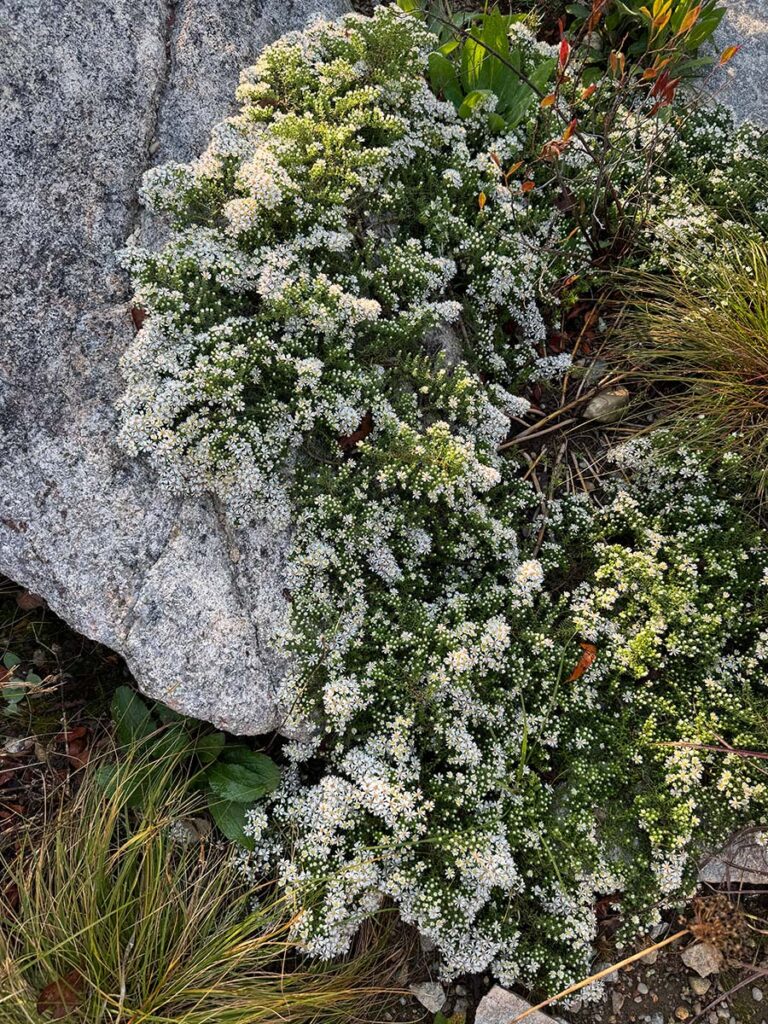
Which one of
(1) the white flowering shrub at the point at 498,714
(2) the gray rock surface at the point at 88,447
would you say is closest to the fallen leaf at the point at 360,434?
(1) the white flowering shrub at the point at 498,714

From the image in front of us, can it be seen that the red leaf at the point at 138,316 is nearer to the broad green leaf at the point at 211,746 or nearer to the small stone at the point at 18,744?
the broad green leaf at the point at 211,746

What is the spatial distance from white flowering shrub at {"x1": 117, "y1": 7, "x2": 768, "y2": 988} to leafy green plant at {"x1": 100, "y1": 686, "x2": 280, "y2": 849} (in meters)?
0.16

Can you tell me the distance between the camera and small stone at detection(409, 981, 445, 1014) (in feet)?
11.8

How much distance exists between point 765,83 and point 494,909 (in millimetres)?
6238

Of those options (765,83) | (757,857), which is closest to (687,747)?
(757,857)

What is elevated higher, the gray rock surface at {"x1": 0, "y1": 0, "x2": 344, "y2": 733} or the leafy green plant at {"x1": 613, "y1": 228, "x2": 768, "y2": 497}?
the leafy green plant at {"x1": 613, "y1": 228, "x2": 768, "y2": 497}

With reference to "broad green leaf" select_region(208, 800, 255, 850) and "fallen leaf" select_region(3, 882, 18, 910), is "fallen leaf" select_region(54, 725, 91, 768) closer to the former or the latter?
"fallen leaf" select_region(3, 882, 18, 910)

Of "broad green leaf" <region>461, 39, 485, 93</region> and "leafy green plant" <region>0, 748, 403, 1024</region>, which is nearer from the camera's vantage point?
"leafy green plant" <region>0, 748, 403, 1024</region>

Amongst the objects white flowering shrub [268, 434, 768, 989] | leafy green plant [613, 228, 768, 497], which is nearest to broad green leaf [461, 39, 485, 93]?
leafy green plant [613, 228, 768, 497]

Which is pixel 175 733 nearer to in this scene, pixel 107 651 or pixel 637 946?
pixel 107 651

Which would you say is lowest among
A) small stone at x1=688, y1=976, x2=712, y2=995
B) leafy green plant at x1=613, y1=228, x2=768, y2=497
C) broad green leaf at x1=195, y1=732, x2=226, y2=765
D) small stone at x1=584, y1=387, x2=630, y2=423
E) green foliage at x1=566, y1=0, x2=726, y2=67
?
broad green leaf at x1=195, y1=732, x2=226, y2=765

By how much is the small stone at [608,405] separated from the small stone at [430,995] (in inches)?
130

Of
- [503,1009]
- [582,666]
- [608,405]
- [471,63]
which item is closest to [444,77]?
[471,63]

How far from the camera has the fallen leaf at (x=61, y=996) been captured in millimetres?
3246
